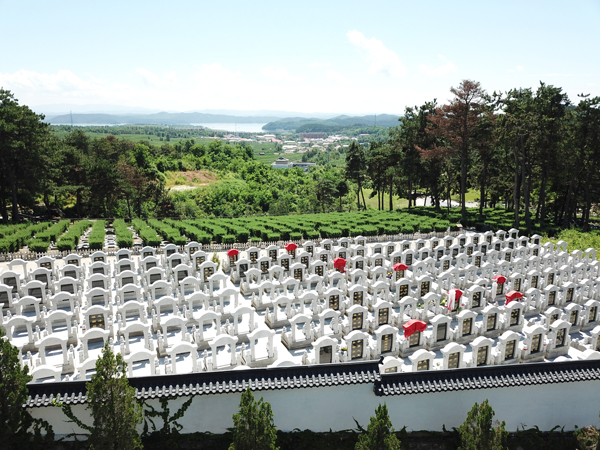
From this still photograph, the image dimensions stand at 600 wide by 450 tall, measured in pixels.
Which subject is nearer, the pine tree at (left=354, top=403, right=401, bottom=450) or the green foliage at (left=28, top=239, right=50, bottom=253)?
the pine tree at (left=354, top=403, right=401, bottom=450)

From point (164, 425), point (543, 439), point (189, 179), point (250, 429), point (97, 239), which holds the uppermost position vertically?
point (189, 179)

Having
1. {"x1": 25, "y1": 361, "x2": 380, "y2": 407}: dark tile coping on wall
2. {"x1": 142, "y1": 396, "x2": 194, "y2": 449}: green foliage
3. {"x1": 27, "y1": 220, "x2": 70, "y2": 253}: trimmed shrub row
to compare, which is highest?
{"x1": 25, "y1": 361, "x2": 380, "y2": 407}: dark tile coping on wall

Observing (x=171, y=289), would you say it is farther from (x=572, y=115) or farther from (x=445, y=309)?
(x=572, y=115)

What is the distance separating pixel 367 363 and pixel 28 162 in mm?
39772

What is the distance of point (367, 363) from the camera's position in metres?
10.2

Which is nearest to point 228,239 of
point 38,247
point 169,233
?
point 169,233

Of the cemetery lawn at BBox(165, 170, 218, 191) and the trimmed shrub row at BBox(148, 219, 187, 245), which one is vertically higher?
the cemetery lawn at BBox(165, 170, 218, 191)

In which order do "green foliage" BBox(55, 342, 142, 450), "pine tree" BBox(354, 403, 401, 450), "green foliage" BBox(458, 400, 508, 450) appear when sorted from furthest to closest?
"green foliage" BBox(458, 400, 508, 450) < "pine tree" BBox(354, 403, 401, 450) < "green foliage" BBox(55, 342, 142, 450)

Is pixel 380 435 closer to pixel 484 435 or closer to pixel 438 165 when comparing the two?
pixel 484 435

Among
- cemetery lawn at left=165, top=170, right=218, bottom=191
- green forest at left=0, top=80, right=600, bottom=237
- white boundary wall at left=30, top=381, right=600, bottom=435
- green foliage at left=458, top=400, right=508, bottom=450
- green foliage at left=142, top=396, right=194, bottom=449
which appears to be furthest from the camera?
cemetery lawn at left=165, top=170, right=218, bottom=191

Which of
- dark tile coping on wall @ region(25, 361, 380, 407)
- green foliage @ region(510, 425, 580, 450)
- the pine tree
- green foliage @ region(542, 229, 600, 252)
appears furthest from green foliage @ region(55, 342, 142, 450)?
green foliage @ region(542, 229, 600, 252)

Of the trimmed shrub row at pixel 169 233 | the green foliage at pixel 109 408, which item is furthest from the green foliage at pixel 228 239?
the green foliage at pixel 109 408

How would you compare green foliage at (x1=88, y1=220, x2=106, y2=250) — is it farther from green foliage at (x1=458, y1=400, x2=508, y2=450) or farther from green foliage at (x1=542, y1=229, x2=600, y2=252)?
green foliage at (x1=542, y1=229, x2=600, y2=252)

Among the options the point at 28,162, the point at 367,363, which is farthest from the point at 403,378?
the point at 28,162
